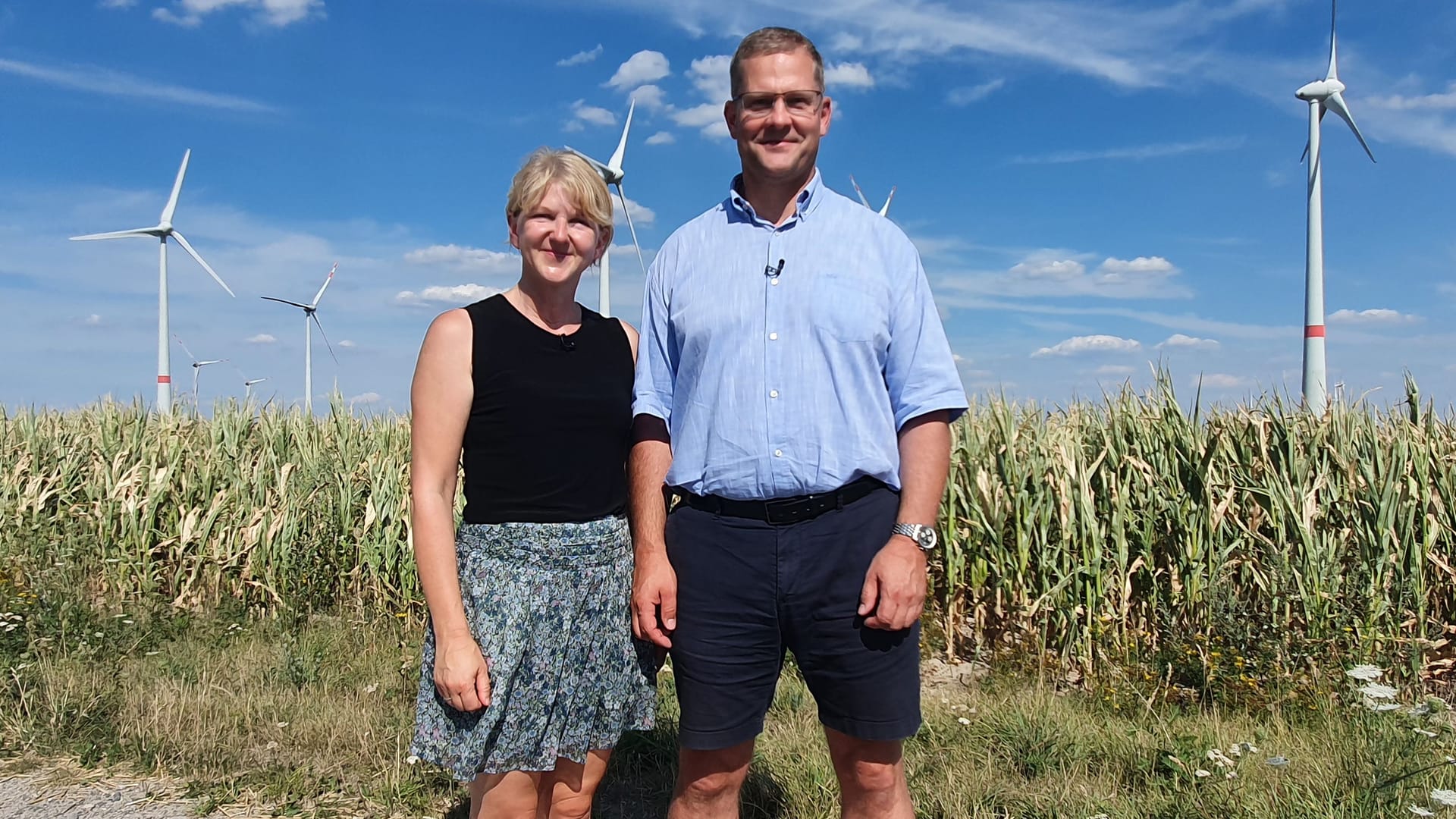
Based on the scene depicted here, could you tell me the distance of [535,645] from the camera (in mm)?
2650

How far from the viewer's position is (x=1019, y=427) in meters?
7.24

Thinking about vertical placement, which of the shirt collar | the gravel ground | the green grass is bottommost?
the gravel ground

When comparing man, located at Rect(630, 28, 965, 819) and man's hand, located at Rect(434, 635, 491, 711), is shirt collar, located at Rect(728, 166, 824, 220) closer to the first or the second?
man, located at Rect(630, 28, 965, 819)

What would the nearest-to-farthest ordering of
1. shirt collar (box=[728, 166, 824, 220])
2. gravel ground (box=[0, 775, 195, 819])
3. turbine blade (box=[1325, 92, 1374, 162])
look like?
shirt collar (box=[728, 166, 824, 220]) < gravel ground (box=[0, 775, 195, 819]) < turbine blade (box=[1325, 92, 1374, 162])

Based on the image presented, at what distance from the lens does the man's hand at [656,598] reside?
266cm

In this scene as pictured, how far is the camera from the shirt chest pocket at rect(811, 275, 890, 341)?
2654mm

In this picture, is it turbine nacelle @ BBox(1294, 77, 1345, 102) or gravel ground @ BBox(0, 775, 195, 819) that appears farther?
turbine nacelle @ BBox(1294, 77, 1345, 102)

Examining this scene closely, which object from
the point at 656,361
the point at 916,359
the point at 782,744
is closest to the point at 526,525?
the point at 656,361

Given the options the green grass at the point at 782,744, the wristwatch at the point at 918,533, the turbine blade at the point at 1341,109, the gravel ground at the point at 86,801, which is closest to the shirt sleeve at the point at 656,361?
the wristwatch at the point at 918,533

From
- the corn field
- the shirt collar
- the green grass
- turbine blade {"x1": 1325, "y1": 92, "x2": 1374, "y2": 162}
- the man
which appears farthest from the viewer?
turbine blade {"x1": 1325, "y1": 92, "x2": 1374, "y2": 162}

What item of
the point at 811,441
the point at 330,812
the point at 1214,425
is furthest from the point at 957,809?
the point at 1214,425

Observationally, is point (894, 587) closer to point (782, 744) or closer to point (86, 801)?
point (782, 744)

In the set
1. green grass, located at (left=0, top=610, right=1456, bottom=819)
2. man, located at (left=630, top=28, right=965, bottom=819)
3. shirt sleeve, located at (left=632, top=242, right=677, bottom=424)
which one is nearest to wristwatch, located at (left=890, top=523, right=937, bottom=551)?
man, located at (left=630, top=28, right=965, bottom=819)

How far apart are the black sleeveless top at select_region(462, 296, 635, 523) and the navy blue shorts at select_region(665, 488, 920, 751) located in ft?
1.09
